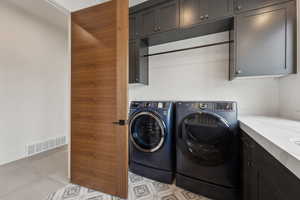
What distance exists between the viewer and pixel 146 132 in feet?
6.26

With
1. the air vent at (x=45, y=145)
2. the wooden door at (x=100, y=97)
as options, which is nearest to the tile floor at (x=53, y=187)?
the wooden door at (x=100, y=97)

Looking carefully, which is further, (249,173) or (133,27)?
(133,27)

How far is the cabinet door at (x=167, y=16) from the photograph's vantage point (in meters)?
1.82

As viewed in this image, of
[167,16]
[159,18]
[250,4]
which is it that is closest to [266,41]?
[250,4]

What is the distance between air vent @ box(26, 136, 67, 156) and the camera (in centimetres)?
245

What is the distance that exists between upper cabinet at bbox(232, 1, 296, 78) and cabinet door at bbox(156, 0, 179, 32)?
2.51ft

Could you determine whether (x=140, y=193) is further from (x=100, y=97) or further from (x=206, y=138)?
(x=100, y=97)

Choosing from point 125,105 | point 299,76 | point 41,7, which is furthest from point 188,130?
point 41,7

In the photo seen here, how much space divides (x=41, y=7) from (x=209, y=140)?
11.4 ft

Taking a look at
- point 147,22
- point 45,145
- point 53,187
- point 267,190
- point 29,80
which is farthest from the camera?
point 45,145

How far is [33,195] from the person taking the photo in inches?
58.1

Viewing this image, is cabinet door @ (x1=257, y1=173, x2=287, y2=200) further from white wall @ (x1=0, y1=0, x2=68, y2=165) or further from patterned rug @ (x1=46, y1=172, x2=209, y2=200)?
white wall @ (x1=0, y1=0, x2=68, y2=165)

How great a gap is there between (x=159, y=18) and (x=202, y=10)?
60 cm

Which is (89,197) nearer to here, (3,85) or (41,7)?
(3,85)
